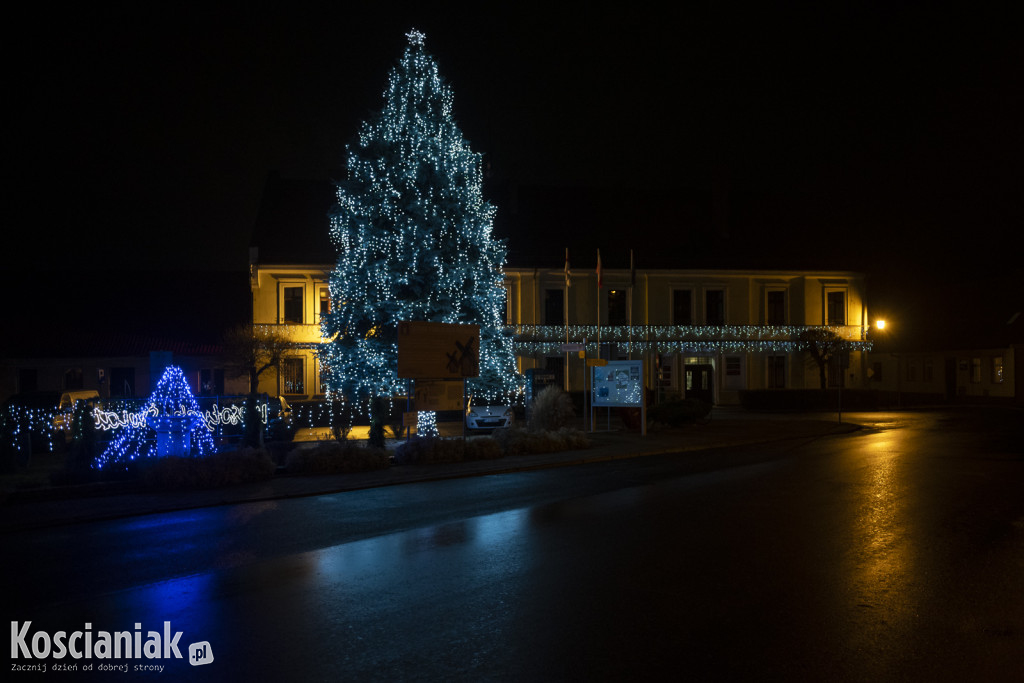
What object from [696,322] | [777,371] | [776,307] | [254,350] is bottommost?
[777,371]

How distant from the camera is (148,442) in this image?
18938 millimetres

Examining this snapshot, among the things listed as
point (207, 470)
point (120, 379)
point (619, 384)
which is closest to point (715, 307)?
point (619, 384)

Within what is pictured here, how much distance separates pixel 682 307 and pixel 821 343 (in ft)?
25.3

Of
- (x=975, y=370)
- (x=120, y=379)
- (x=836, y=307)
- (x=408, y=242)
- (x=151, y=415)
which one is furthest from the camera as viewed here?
(x=975, y=370)

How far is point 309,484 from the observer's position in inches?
601

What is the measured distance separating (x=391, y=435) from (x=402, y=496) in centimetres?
1065

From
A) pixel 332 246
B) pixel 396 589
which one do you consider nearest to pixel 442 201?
pixel 332 246

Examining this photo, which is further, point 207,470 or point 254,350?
point 254,350

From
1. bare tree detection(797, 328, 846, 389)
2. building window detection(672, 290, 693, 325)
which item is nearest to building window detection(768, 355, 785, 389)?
bare tree detection(797, 328, 846, 389)

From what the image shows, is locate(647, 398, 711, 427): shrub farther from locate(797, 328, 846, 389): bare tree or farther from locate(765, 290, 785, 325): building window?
locate(765, 290, 785, 325): building window

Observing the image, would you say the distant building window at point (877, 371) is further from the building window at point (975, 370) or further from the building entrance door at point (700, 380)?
the building entrance door at point (700, 380)

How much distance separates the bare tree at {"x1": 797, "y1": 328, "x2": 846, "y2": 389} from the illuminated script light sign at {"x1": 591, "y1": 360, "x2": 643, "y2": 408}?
69.4 feet

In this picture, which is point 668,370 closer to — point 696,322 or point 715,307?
point 696,322

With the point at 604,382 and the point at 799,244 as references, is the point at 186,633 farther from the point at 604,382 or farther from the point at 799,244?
the point at 799,244
